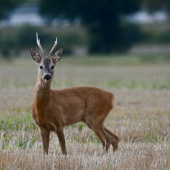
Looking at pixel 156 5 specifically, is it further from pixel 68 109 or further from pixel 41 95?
pixel 41 95

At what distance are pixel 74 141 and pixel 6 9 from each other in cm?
4518

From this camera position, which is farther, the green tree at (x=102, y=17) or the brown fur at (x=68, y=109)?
the green tree at (x=102, y=17)

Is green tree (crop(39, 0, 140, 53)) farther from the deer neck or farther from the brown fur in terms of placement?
the deer neck

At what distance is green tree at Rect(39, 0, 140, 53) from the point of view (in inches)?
1790

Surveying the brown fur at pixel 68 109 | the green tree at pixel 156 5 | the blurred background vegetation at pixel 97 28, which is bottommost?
the brown fur at pixel 68 109

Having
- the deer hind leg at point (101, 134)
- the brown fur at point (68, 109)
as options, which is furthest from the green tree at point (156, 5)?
the deer hind leg at point (101, 134)

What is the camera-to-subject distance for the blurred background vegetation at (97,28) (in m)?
45.5

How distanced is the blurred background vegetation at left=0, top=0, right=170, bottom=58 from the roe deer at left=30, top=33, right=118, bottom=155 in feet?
122

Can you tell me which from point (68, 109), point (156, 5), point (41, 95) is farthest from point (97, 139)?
point (156, 5)

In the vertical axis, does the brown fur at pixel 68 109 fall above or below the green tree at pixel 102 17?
below

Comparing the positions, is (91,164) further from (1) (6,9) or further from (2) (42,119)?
(1) (6,9)

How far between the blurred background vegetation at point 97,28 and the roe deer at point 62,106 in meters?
37.1

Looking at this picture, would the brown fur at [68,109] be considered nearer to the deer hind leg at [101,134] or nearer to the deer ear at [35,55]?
the deer hind leg at [101,134]

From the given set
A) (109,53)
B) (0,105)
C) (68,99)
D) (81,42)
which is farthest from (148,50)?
(68,99)
